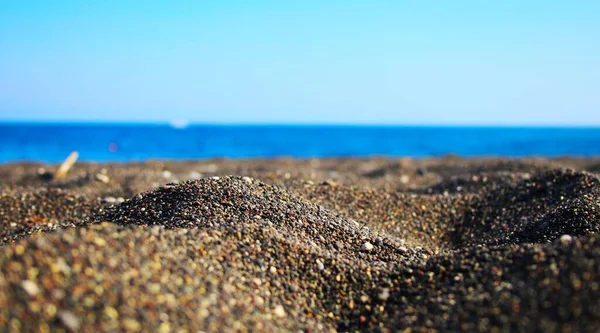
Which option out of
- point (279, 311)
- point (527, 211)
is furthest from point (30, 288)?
point (527, 211)

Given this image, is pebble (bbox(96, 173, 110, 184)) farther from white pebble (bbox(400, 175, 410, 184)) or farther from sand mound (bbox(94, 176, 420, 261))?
white pebble (bbox(400, 175, 410, 184))

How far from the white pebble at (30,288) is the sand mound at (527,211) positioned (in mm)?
4662

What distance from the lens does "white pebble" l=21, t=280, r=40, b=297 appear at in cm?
281

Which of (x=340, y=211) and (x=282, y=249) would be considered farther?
(x=340, y=211)

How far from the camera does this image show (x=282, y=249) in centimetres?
430

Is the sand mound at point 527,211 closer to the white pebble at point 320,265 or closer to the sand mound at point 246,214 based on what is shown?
the sand mound at point 246,214

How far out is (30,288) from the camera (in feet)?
9.26

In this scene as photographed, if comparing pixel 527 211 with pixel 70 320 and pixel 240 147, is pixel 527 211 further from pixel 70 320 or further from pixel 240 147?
pixel 240 147

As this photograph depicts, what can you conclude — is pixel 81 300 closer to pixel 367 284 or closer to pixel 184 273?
pixel 184 273

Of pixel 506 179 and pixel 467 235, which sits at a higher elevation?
pixel 506 179

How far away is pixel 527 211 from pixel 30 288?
5971 millimetres

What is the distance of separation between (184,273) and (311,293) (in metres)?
1.04

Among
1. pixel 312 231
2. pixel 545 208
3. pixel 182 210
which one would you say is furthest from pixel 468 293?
pixel 545 208

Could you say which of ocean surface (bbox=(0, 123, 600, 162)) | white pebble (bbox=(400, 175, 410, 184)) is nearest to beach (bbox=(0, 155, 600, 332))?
white pebble (bbox=(400, 175, 410, 184))
